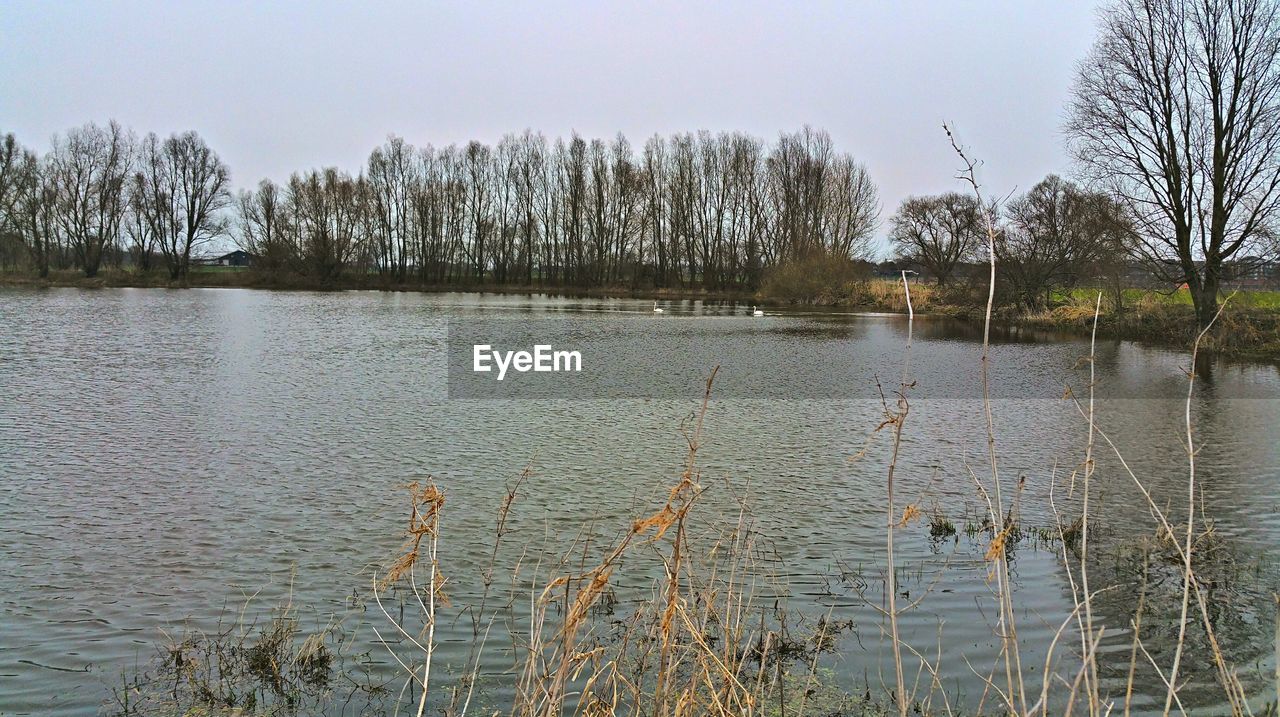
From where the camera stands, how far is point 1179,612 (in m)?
5.26

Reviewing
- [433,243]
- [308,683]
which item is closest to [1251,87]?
[308,683]

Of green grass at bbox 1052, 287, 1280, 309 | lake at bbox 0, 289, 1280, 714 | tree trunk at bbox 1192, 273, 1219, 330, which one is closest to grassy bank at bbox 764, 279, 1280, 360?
green grass at bbox 1052, 287, 1280, 309

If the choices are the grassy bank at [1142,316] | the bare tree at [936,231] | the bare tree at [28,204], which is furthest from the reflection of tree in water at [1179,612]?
the bare tree at [28,204]

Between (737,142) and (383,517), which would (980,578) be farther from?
(737,142)

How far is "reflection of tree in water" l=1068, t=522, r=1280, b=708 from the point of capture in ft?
14.3

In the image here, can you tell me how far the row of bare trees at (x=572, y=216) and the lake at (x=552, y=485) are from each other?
152 feet

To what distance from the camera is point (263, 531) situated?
664cm

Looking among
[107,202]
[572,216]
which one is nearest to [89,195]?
[107,202]

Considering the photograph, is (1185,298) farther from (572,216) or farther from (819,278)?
(572,216)

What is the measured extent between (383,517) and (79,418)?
6.19 meters

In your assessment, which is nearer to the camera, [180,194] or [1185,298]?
[1185,298]

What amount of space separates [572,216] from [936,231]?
29.5m

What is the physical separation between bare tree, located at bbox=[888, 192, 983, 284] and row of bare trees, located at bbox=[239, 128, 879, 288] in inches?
289

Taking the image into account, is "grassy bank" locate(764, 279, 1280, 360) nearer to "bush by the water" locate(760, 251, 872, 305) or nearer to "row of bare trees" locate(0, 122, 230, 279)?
"bush by the water" locate(760, 251, 872, 305)
